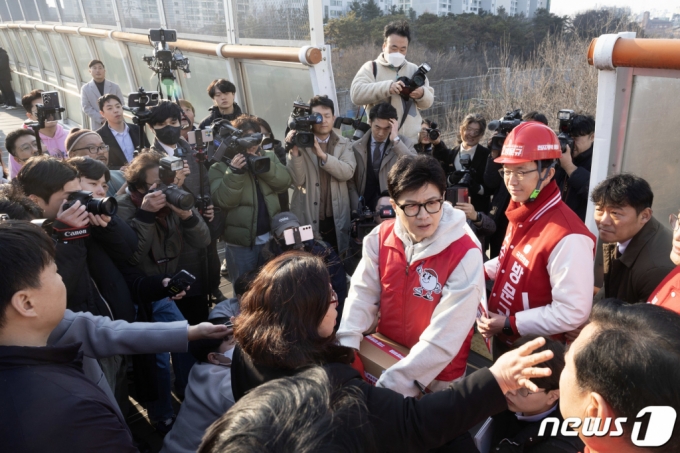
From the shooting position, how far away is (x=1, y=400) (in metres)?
1.29

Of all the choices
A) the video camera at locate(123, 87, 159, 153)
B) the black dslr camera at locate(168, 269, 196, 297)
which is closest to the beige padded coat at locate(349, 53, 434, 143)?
the video camera at locate(123, 87, 159, 153)

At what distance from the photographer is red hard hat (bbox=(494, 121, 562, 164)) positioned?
223 cm

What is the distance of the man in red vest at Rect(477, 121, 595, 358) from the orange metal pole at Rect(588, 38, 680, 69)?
0.55 metres

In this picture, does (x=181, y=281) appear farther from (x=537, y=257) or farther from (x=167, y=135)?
(x=537, y=257)

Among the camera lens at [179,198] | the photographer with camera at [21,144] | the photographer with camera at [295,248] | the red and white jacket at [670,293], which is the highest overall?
the photographer with camera at [21,144]

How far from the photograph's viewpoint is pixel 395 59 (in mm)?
4453

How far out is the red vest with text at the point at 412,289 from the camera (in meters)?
2.04

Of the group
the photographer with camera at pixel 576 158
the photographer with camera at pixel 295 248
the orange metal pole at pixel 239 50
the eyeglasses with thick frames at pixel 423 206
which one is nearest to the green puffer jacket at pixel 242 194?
the photographer with camera at pixel 295 248

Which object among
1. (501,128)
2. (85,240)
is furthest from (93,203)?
(501,128)

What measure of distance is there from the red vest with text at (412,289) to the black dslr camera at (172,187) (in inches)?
51.6

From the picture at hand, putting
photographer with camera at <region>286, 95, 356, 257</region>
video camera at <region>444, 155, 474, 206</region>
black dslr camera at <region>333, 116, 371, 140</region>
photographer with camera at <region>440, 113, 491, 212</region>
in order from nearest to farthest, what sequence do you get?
1. video camera at <region>444, 155, 474, 206</region>
2. photographer with camera at <region>286, 95, 356, 257</region>
3. black dslr camera at <region>333, 116, 371, 140</region>
4. photographer with camera at <region>440, 113, 491, 212</region>

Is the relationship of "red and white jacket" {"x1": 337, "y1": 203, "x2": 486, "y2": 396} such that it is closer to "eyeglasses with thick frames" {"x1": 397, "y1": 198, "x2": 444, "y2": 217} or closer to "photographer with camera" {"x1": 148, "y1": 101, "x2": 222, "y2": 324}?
"eyeglasses with thick frames" {"x1": 397, "y1": 198, "x2": 444, "y2": 217}

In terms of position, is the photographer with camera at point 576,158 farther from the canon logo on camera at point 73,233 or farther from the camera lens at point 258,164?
the canon logo on camera at point 73,233

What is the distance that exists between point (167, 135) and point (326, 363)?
9.61ft
